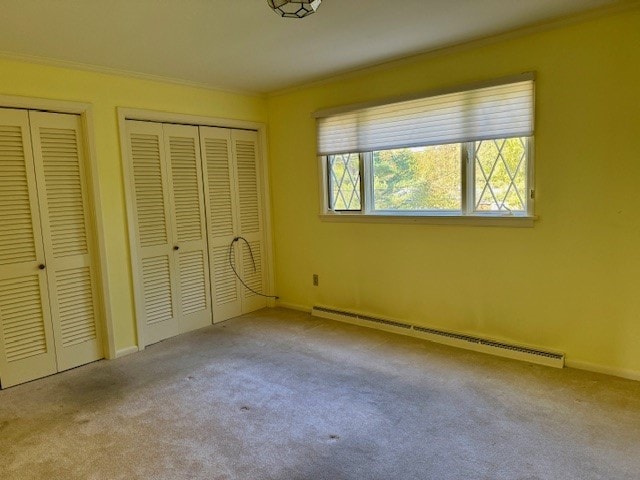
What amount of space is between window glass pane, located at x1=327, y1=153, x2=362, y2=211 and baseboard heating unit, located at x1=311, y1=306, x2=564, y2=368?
110 cm

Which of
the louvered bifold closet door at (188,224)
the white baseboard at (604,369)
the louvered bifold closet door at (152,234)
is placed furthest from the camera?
the louvered bifold closet door at (188,224)

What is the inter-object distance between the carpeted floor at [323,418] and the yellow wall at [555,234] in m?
0.33

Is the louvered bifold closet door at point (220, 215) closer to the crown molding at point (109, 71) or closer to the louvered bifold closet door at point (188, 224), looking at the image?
the louvered bifold closet door at point (188, 224)

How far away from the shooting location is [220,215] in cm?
440

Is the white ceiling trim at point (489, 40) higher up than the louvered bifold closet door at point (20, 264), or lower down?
higher up

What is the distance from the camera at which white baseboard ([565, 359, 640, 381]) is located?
282 cm

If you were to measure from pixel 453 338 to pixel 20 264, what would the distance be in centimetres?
343

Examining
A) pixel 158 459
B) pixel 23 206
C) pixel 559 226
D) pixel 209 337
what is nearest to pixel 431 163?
pixel 559 226

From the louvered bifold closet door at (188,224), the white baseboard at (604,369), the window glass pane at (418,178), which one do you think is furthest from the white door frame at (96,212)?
the white baseboard at (604,369)

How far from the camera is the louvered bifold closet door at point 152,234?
3725 millimetres

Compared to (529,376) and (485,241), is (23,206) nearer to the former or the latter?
(485,241)

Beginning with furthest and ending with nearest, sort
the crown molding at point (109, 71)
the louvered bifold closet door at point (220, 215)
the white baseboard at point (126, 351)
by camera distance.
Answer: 1. the louvered bifold closet door at point (220, 215)
2. the white baseboard at point (126, 351)
3. the crown molding at point (109, 71)

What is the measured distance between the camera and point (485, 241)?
3332 mm

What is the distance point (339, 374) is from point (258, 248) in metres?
2.12
